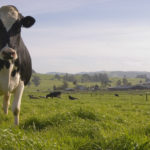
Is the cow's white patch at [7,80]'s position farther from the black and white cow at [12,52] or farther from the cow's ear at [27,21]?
the cow's ear at [27,21]

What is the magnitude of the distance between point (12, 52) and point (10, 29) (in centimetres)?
95

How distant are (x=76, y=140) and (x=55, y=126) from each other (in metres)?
1.86

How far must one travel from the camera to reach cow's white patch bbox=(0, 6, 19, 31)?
245 inches

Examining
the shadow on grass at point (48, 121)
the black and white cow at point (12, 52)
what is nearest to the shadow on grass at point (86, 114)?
the shadow on grass at point (48, 121)

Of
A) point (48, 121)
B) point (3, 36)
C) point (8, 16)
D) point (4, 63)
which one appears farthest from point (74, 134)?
point (8, 16)

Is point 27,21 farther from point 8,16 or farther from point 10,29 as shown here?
point 10,29

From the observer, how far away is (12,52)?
5547 mm

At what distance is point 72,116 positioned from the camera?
688cm

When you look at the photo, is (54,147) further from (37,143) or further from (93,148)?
(93,148)

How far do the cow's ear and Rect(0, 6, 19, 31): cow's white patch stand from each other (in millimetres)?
267

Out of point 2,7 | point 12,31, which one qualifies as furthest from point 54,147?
point 2,7

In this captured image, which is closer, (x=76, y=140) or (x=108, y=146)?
(x=108, y=146)

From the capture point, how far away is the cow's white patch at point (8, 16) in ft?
20.4

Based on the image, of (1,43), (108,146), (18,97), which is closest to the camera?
(108,146)
